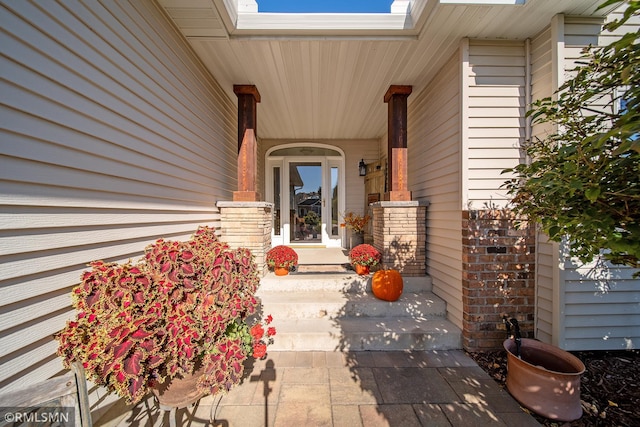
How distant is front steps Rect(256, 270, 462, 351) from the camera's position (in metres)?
2.29

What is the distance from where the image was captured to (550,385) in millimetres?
1597

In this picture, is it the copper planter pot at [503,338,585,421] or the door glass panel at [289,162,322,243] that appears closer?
the copper planter pot at [503,338,585,421]

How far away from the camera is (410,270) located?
304 cm

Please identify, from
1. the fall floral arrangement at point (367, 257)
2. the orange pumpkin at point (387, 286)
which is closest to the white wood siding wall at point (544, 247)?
the orange pumpkin at point (387, 286)

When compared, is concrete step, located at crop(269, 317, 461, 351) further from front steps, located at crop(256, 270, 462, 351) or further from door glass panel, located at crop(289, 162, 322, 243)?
door glass panel, located at crop(289, 162, 322, 243)

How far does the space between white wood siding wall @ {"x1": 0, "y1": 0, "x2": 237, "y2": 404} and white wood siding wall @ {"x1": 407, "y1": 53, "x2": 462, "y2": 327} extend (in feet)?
9.11

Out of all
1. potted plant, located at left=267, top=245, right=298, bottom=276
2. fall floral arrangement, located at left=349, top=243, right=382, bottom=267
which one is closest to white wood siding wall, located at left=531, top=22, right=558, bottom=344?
fall floral arrangement, located at left=349, top=243, right=382, bottom=267

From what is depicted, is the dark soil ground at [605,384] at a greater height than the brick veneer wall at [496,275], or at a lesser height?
lesser

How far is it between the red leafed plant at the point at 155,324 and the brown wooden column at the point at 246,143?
1806 mm

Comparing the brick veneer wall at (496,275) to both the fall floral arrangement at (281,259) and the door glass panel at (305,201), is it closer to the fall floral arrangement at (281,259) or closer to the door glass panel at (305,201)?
the fall floral arrangement at (281,259)

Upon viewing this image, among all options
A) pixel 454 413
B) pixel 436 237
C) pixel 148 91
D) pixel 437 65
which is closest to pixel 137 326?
pixel 148 91

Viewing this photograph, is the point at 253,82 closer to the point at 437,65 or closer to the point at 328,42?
the point at 328,42

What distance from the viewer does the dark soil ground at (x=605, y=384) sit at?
156 centimetres

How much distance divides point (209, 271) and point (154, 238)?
3.27ft
